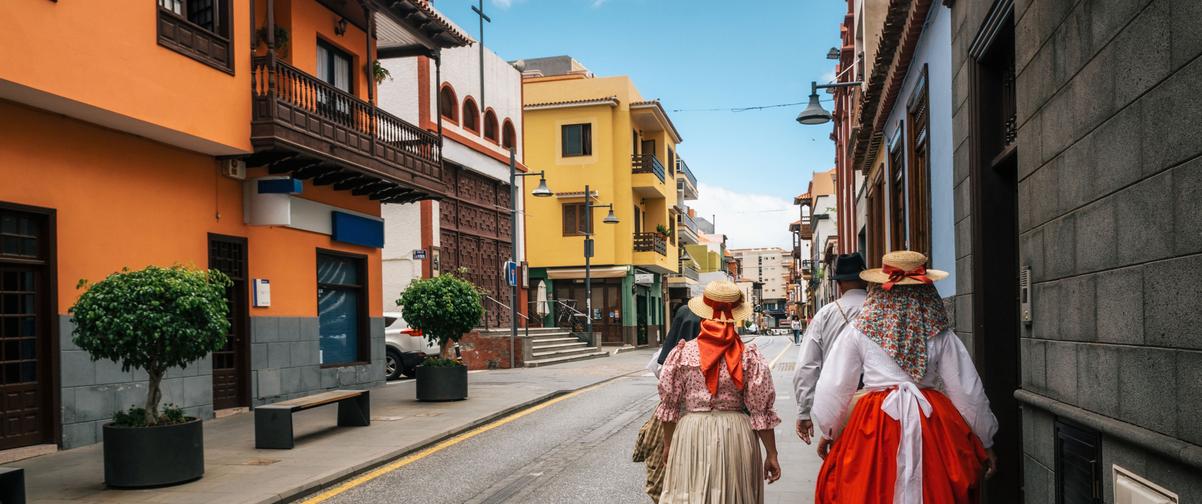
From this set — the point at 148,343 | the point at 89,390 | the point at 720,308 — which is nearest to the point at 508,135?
the point at 89,390

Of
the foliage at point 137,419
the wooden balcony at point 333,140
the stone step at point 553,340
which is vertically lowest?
the stone step at point 553,340

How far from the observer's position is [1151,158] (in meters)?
3.53

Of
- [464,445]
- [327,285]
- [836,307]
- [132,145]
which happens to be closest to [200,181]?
[132,145]

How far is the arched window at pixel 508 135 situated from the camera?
104 ft

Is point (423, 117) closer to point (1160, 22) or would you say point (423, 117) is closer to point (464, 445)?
point (464, 445)

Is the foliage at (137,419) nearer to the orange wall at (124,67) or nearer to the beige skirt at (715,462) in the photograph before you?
the orange wall at (124,67)

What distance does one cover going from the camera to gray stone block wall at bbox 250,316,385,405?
15.1 metres

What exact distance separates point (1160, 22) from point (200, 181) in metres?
13.0

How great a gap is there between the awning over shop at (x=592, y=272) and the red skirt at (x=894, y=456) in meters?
36.4

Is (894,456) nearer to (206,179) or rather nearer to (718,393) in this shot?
(718,393)

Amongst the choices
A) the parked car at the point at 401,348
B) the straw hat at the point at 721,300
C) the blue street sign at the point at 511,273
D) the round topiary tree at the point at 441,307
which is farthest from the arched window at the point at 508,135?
the straw hat at the point at 721,300

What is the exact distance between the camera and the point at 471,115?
29203mm

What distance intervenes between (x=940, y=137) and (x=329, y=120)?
10096mm

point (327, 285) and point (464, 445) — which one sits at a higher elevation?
point (327, 285)
